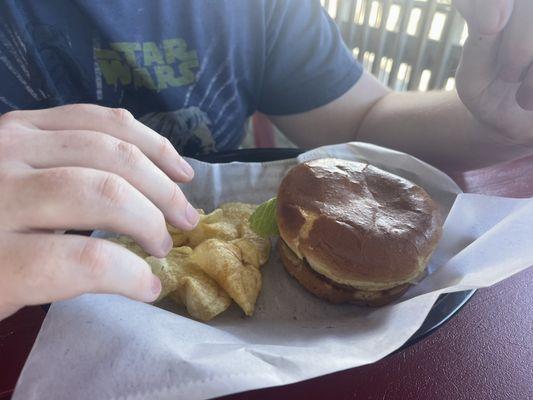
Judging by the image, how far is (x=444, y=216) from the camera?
901 millimetres

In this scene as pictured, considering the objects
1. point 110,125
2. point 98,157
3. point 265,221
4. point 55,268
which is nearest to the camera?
point 55,268

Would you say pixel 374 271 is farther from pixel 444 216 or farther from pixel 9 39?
pixel 9 39

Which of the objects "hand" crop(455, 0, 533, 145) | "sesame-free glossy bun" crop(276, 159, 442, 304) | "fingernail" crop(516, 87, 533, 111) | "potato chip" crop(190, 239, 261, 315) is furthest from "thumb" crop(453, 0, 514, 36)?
"potato chip" crop(190, 239, 261, 315)

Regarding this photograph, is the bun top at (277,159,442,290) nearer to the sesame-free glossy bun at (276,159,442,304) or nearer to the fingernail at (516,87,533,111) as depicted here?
the sesame-free glossy bun at (276,159,442,304)

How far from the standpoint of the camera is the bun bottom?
2.49ft

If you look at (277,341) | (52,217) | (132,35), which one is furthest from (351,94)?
(52,217)

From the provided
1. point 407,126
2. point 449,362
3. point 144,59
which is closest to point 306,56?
point 407,126

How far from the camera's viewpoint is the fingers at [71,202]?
1.69 ft

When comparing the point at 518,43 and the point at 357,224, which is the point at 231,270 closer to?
the point at 357,224

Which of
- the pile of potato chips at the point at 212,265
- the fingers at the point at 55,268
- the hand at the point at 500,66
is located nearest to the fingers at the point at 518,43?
the hand at the point at 500,66

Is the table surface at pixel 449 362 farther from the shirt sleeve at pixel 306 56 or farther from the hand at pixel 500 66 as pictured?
the shirt sleeve at pixel 306 56

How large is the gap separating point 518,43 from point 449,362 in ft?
1.68

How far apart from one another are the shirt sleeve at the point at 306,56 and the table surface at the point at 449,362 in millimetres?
636

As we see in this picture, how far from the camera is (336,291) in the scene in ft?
2.51
